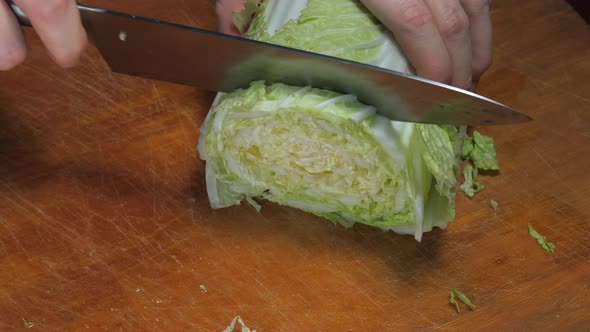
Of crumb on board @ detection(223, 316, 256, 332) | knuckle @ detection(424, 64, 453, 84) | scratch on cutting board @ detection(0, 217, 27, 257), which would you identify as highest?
knuckle @ detection(424, 64, 453, 84)

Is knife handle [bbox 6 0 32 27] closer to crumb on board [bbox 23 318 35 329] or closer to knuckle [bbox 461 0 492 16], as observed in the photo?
crumb on board [bbox 23 318 35 329]

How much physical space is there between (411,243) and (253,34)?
0.96m

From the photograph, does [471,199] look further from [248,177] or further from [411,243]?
[248,177]

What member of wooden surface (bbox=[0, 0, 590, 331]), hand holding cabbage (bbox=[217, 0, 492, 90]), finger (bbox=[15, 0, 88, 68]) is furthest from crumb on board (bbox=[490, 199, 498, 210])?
finger (bbox=[15, 0, 88, 68])

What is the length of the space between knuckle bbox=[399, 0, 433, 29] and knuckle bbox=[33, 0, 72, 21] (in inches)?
40.3

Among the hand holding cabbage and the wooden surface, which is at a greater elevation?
the hand holding cabbage

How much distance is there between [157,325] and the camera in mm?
2424

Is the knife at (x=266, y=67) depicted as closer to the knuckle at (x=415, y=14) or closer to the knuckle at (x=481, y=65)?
the knuckle at (x=415, y=14)

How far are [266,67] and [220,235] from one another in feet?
2.18

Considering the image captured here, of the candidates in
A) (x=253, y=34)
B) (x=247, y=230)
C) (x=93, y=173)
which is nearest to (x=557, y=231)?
(x=247, y=230)

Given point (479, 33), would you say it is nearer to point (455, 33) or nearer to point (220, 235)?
point (455, 33)

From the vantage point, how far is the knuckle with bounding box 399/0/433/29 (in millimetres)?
2324

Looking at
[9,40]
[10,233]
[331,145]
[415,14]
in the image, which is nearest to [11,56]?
[9,40]

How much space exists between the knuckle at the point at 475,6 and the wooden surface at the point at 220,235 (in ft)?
1.62
